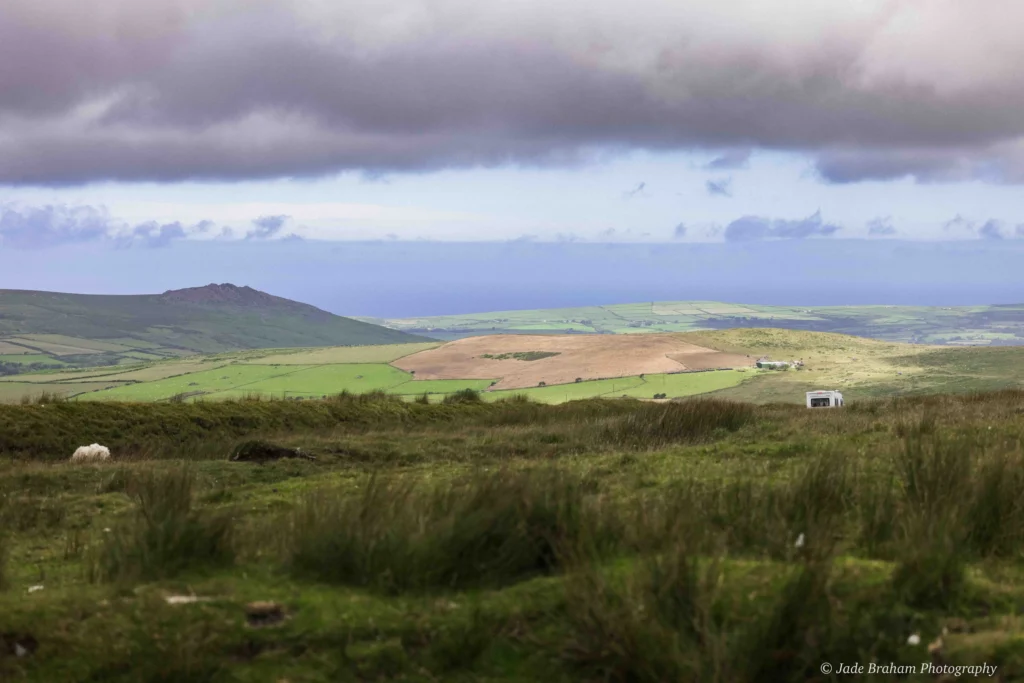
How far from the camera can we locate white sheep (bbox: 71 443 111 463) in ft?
50.1

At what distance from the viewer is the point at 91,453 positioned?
1575 centimetres

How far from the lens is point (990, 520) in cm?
626

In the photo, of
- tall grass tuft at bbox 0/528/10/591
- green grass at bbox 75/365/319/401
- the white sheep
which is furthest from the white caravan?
green grass at bbox 75/365/319/401

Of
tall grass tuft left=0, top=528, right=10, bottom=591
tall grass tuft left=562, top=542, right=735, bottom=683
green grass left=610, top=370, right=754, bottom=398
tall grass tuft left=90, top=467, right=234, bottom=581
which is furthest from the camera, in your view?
green grass left=610, top=370, right=754, bottom=398

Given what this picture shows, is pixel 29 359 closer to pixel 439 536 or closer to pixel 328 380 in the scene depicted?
pixel 328 380

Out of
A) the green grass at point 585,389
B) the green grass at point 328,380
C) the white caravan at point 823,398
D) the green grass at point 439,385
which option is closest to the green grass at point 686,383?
the green grass at point 585,389

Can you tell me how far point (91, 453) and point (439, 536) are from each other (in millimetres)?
12649

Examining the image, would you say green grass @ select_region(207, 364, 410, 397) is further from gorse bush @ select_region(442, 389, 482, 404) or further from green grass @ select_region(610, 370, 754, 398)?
gorse bush @ select_region(442, 389, 482, 404)

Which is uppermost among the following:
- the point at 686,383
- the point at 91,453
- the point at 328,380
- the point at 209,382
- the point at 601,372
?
the point at 91,453

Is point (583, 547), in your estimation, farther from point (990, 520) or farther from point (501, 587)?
point (990, 520)

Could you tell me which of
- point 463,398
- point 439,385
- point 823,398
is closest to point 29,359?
point 439,385

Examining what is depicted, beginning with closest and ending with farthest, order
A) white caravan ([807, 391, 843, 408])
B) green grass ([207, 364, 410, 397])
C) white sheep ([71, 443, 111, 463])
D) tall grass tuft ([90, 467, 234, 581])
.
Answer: tall grass tuft ([90, 467, 234, 581]), white sheep ([71, 443, 111, 463]), white caravan ([807, 391, 843, 408]), green grass ([207, 364, 410, 397])

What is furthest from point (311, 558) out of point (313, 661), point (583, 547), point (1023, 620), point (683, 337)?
point (683, 337)

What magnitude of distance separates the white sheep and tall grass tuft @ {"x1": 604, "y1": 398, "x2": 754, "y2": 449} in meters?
8.80
